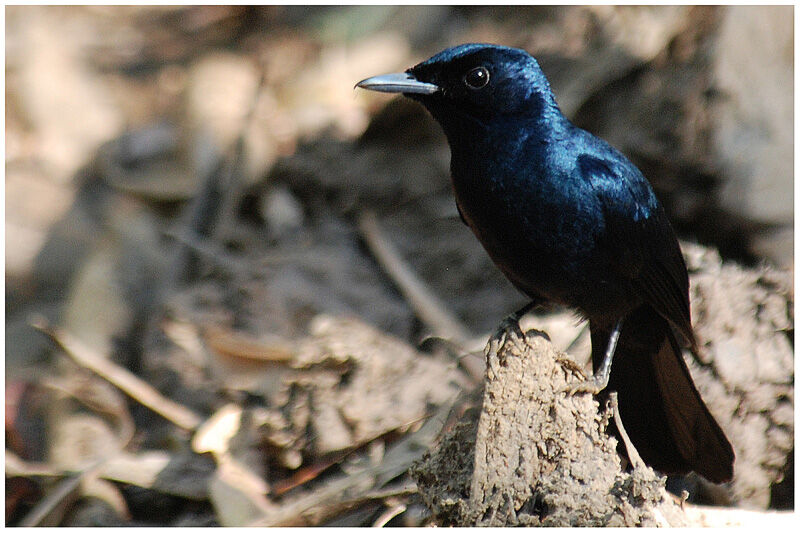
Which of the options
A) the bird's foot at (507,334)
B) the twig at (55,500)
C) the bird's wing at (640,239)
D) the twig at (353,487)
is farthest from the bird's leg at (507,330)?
the twig at (55,500)

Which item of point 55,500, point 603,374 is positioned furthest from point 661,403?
point 55,500

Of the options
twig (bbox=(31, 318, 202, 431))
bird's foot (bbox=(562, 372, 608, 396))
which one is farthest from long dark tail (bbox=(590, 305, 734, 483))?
twig (bbox=(31, 318, 202, 431))

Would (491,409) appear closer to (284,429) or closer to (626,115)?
(284,429)

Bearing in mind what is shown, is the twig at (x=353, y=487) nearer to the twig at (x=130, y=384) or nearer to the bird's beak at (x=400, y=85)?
the twig at (x=130, y=384)

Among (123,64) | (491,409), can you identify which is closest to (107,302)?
(123,64)

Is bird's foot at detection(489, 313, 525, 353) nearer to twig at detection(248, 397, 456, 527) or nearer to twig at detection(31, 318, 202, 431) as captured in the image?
twig at detection(248, 397, 456, 527)

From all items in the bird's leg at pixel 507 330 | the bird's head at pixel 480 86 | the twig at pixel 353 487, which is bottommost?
the twig at pixel 353 487
